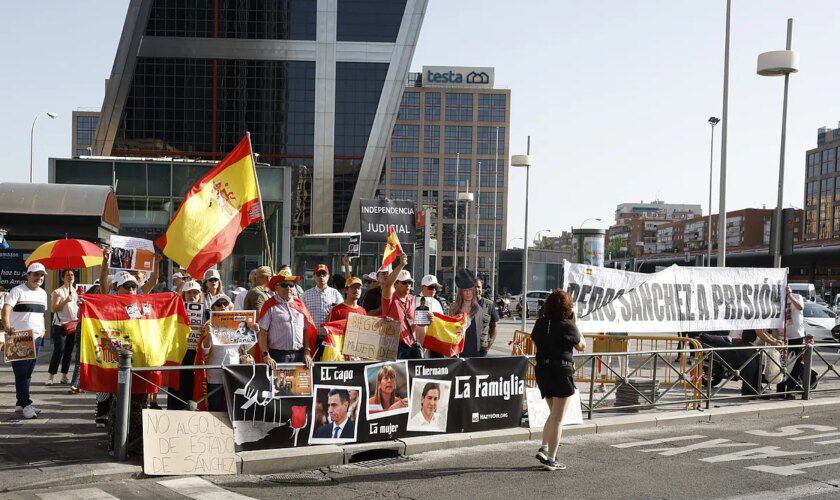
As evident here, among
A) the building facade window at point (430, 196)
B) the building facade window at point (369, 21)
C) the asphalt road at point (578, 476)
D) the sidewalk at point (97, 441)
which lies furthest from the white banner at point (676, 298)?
the building facade window at point (430, 196)

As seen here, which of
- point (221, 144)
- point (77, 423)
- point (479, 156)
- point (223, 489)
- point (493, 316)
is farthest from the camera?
point (479, 156)

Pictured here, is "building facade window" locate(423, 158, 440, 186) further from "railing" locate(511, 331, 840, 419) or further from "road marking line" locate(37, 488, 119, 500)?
"road marking line" locate(37, 488, 119, 500)

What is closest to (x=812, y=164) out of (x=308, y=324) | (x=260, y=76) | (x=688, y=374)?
(x=260, y=76)

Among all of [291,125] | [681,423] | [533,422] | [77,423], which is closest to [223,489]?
[77,423]

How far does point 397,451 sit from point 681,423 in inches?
177

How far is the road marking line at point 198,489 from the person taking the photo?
7.24m

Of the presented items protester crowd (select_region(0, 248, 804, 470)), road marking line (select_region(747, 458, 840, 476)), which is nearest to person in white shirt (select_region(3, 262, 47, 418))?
protester crowd (select_region(0, 248, 804, 470))

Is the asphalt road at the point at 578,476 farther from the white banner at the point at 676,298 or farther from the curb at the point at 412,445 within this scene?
the white banner at the point at 676,298

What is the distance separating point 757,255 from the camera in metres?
78.8

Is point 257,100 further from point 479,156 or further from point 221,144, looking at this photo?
point 479,156

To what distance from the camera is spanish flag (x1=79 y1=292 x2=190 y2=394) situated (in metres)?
8.57

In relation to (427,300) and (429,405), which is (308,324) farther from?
(429,405)

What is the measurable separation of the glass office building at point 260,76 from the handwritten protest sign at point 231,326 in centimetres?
4110

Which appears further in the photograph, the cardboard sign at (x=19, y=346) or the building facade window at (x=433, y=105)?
the building facade window at (x=433, y=105)
